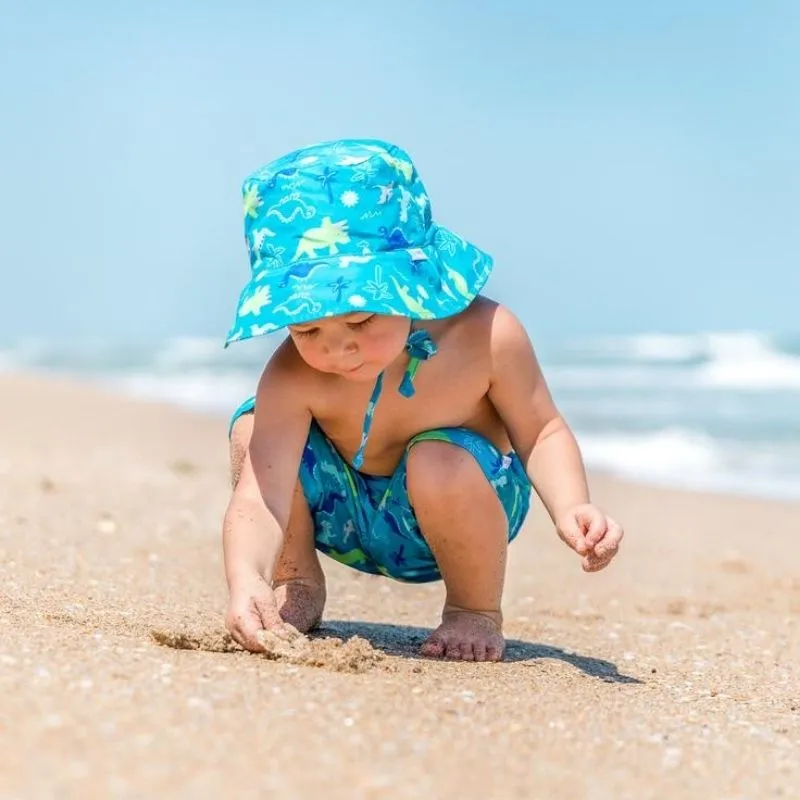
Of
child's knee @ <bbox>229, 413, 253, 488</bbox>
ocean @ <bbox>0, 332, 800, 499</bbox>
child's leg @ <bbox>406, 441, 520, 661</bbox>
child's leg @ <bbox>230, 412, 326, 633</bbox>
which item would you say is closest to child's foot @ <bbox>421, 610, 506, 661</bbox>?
child's leg @ <bbox>406, 441, 520, 661</bbox>

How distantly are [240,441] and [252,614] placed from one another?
0.63m

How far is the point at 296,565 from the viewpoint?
10.6 ft

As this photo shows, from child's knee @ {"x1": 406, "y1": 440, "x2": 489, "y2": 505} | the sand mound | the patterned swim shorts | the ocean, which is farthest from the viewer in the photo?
the ocean

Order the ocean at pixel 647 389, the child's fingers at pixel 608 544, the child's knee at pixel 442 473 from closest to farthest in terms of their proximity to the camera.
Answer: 1. the child's fingers at pixel 608 544
2. the child's knee at pixel 442 473
3. the ocean at pixel 647 389

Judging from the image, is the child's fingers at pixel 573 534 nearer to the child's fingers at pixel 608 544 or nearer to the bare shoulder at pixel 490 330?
the child's fingers at pixel 608 544

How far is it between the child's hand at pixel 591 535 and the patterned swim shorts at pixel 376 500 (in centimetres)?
32

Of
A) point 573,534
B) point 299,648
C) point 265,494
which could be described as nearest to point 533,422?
point 573,534

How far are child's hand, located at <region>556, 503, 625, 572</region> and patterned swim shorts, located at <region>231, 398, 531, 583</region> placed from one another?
32 cm

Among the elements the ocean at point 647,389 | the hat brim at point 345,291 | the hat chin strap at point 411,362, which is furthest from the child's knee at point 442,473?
the ocean at point 647,389

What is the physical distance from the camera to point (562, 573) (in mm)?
5266

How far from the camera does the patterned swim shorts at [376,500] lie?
10.3 ft

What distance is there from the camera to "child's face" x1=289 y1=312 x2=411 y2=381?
271 centimetres

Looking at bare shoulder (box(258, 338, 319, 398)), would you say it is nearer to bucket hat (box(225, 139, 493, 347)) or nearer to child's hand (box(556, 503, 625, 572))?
bucket hat (box(225, 139, 493, 347))

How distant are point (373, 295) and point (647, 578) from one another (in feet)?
9.72
